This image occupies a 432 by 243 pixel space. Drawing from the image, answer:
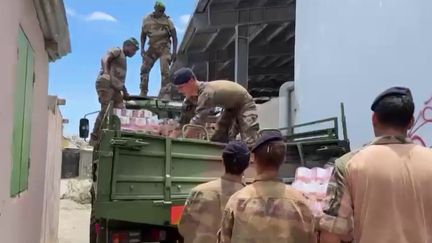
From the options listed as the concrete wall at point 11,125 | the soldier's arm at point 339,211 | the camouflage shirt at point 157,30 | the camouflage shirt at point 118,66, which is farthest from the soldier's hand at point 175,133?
the camouflage shirt at point 157,30

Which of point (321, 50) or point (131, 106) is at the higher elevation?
point (321, 50)

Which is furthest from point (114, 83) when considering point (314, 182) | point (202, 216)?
point (202, 216)

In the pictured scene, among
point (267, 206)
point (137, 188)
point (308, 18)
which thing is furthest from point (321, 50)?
point (267, 206)

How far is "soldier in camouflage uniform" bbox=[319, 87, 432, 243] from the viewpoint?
2.89 m

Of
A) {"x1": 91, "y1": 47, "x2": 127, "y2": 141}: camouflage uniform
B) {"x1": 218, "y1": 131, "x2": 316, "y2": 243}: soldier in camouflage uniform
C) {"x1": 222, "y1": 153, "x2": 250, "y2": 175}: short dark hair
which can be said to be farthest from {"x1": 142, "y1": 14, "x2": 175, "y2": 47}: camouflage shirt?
{"x1": 218, "y1": 131, "x2": 316, "y2": 243}: soldier in camouflage uniform

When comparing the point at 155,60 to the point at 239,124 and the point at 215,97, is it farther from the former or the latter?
the point at 215,97

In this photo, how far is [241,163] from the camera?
4.01 meters

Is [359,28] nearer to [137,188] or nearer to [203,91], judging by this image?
[203,91]

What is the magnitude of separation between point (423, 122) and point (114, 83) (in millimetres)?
5275

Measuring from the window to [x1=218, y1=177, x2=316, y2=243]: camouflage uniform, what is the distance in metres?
2.04

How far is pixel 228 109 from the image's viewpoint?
6.61 metres

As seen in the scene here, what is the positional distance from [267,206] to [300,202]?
0.23m

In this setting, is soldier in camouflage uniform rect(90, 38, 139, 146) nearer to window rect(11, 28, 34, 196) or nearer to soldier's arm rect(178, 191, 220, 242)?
window rect(11, 28, 34, 196)

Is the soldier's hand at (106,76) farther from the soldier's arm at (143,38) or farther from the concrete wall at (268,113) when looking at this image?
the concrete wall at (268,113)
